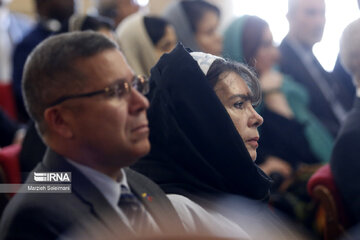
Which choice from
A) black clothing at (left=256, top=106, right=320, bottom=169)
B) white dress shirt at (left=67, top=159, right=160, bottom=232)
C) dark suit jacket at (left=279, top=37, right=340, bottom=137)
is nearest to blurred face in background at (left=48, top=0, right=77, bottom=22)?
black clothing at (left=256, top=106, right=320, bottom=169)

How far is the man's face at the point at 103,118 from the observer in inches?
28.5

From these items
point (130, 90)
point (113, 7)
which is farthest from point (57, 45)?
point (113, 7)

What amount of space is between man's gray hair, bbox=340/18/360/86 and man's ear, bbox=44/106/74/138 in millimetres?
843

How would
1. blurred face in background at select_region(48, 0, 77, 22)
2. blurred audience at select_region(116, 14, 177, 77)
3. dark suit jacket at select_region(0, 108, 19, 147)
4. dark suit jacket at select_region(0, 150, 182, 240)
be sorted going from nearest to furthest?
dark suit jacket at select_region(0, 150, 182, 240) < blurred audience at select_region(116, 14, 177, 77) < blurred face in background at select_region(48, 0, 77, 22) < dark suit jacket at select_region(0, 108, 19, 147)

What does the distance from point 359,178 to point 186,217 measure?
73 cm

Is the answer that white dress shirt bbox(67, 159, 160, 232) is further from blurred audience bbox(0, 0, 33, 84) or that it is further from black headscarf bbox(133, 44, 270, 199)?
blurred audience bbox(0, 0, 33, 84)

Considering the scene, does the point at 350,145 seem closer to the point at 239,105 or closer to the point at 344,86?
the point at 344,86

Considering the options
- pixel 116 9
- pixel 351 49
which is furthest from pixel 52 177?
pixel 116 9

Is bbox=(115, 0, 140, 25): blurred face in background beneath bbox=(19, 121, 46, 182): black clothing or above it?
beneath

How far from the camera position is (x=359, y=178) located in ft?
4.46

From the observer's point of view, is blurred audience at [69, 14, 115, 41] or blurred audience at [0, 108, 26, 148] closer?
blurred audience at [69, 14, 115, 41]

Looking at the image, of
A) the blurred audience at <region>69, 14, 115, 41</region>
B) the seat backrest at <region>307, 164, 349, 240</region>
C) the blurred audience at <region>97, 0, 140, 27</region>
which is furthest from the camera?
the blurred audience at <region>97, 0, 140, 27</region>

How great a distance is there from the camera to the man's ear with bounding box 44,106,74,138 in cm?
73

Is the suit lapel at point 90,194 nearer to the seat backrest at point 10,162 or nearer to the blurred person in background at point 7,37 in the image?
the seat backrest at point 10,162
